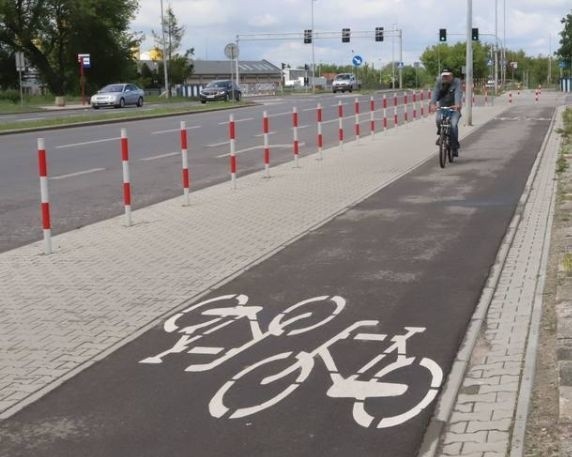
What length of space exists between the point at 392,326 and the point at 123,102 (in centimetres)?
4747

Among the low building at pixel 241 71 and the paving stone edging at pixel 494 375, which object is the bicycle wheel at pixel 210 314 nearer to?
the paving stone edging at pixel 494 375

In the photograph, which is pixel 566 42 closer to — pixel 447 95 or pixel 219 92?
pixel 219 92

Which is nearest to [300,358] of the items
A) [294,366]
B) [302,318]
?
[294,366]

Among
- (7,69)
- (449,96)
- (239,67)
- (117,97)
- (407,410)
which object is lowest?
(407,410)

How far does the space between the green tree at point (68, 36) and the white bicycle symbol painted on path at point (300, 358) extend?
65.3 metres

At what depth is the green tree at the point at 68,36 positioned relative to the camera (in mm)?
70438

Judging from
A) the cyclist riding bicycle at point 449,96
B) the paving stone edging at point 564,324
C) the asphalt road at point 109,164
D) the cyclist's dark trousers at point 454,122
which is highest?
the cyclist riding bicycle at point 449,96

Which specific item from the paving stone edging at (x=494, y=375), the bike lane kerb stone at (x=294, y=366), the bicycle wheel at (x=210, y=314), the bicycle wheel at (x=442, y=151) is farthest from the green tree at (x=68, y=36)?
the paving stone edging at (x=494, y=375)

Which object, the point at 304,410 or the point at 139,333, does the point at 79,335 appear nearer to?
the point at 139,333

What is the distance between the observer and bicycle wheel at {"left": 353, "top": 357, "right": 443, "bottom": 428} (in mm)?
4520

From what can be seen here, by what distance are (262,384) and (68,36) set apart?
7185cm

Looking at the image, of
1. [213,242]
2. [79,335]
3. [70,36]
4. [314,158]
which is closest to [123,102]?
[70,36]

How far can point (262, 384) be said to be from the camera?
511cm

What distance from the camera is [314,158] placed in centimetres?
1922
